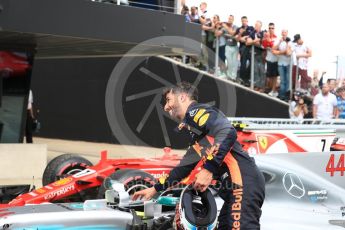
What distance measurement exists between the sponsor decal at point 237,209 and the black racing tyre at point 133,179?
2.26 meters

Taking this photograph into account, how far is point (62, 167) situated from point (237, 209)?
4141 mm

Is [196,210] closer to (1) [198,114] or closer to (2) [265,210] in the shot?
(1) [198,114]

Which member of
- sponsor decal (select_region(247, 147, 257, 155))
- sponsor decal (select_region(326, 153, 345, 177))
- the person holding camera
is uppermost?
the person holding camera

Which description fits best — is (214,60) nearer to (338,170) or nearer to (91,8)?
(91,8)

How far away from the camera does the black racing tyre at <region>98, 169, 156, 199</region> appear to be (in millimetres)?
6254

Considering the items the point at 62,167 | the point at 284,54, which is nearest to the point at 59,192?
the point at 62,167

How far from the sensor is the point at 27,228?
4117mm

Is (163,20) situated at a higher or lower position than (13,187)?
higher

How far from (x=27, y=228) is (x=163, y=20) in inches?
321

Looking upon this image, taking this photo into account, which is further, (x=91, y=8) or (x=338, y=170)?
(x=91, y=8)

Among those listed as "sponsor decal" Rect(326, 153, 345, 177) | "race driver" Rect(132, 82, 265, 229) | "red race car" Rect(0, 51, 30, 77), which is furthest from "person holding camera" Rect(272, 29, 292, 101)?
"race driver" Rect(132, 82, 265, 229)

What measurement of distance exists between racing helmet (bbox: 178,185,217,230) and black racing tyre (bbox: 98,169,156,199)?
2126mm

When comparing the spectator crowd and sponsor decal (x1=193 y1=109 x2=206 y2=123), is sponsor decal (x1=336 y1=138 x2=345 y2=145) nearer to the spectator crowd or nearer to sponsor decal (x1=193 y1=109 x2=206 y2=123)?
sponsor decal (x1=193 y1=109 x2=206 y2=123)

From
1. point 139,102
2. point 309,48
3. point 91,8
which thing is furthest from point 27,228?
point 139,102
